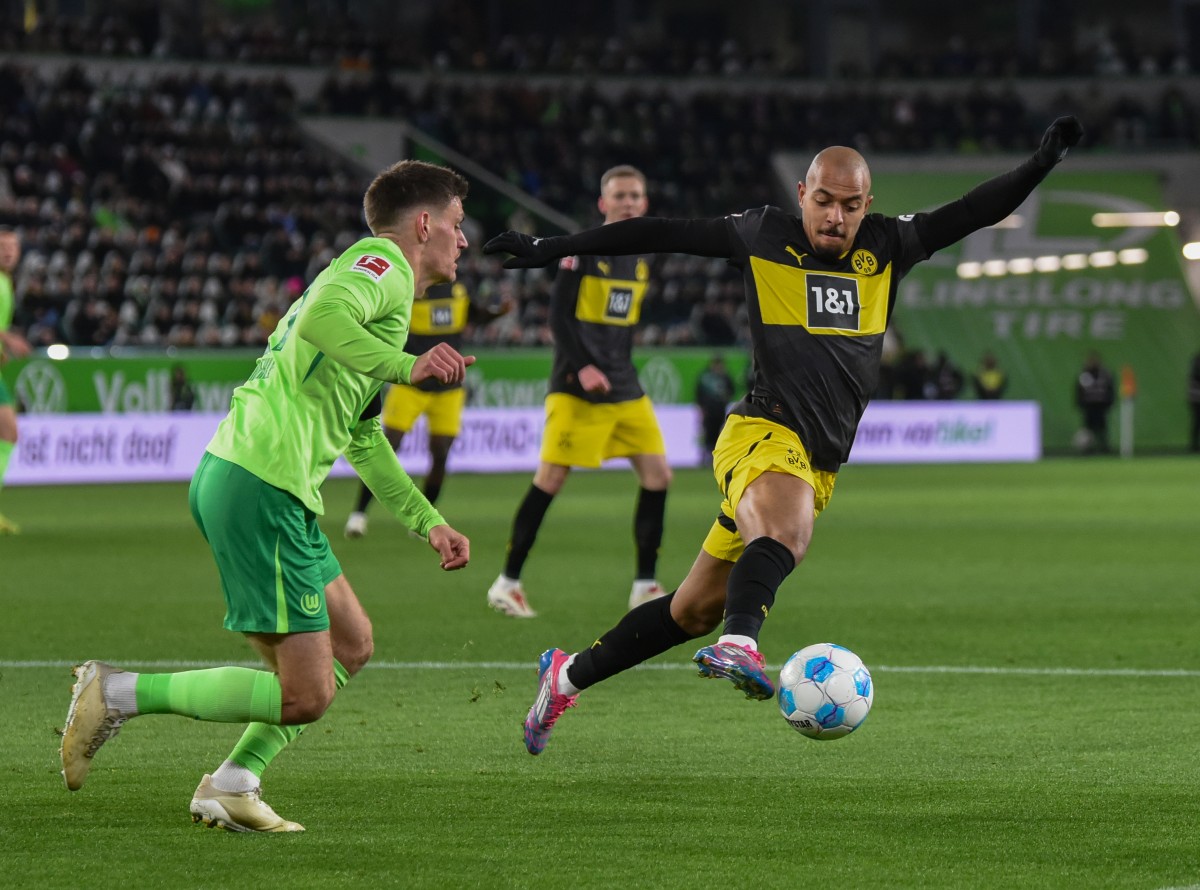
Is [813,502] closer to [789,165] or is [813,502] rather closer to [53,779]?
[53,779]

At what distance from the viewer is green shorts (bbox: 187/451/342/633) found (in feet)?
15.8

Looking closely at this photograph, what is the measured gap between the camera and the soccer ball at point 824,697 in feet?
17.5

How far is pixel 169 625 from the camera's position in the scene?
9891 mm

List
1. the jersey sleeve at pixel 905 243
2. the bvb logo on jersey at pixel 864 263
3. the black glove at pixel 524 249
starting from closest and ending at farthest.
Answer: the black glove at pixel 524 249 → the bvb logo on jersey at pixel 864 263 → the jersey sleeve at pixel 905 243

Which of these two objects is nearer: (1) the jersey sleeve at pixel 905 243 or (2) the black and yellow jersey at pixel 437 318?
(1) the jersey sleeve at pixel 905 243

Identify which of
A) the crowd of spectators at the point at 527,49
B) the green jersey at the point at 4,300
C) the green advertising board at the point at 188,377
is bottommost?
the green advertising board at the point at 188,377

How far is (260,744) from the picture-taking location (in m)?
5.11

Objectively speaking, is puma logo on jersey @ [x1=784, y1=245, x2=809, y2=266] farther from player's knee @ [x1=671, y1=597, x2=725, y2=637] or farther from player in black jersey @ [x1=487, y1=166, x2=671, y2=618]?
player in black jersey @ [x1=487, y1=166, x2=671, y2=618]

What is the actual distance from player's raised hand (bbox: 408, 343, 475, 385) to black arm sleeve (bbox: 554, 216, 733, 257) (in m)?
1.67

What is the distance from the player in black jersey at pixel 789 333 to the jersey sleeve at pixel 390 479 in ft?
3.50

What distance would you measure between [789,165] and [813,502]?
109 ft

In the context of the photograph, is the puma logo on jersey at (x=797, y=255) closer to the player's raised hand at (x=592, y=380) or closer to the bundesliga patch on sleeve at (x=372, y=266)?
the bundesliga patch on sleeve at (x=372, y=266)

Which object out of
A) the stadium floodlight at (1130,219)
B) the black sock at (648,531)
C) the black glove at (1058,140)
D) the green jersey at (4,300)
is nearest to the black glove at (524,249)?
the black glove at (1058,140)

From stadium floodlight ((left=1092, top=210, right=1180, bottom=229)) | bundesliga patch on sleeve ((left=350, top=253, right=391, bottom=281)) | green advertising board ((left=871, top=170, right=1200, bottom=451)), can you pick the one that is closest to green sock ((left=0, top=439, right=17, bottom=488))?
bundesliga patch on sleeve ((left=350, top=253, right=391, bottom=281))
